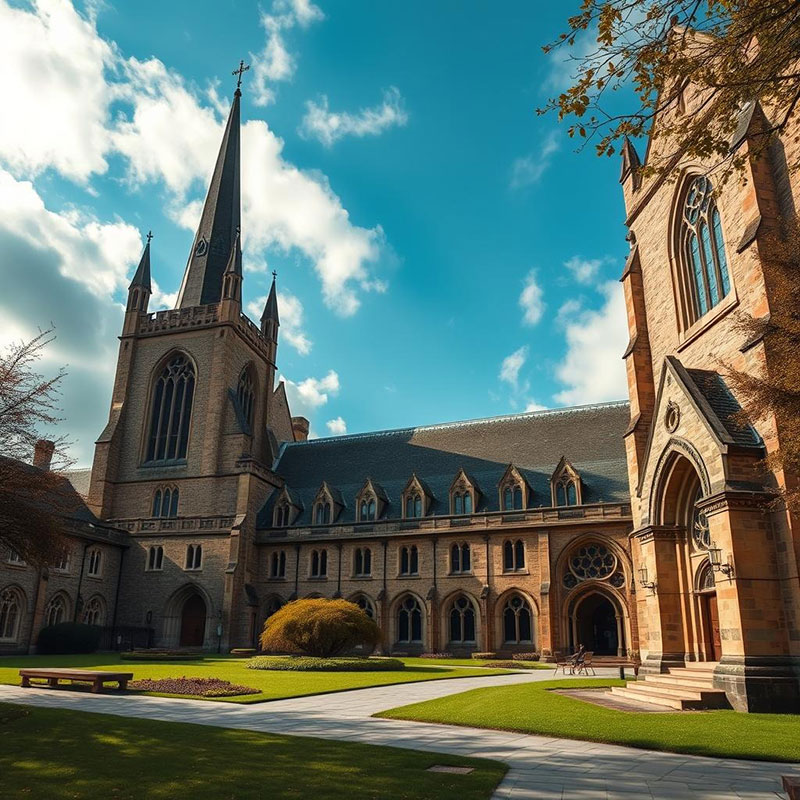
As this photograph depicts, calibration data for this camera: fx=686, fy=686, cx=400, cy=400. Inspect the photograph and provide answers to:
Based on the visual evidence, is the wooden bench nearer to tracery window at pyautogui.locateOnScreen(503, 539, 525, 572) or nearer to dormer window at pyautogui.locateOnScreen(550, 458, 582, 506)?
tracery window at pyautogui.locateOnScreen(503, 539, 525, 572)

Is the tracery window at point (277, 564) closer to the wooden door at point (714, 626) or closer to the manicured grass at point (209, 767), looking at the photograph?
the wooden door at point (714, 626)

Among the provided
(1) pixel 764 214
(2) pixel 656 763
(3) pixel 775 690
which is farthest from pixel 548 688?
(1) pixel 764 214

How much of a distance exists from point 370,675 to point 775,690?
13911 mm

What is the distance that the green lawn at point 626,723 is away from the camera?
10664mm

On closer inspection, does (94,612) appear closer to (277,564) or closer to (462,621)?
(277,564)

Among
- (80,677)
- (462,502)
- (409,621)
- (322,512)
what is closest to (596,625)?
(462,502)

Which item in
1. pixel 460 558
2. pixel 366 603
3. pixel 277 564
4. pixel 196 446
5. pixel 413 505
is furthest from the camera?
pixel 196 446

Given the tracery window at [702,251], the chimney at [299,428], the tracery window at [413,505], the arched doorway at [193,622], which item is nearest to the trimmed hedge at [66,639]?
the arched doorway at [193,622]

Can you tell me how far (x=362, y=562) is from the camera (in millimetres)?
41812

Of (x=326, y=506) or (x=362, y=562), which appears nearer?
(x=362, y=562)

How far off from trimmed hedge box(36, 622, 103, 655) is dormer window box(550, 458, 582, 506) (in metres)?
26.4

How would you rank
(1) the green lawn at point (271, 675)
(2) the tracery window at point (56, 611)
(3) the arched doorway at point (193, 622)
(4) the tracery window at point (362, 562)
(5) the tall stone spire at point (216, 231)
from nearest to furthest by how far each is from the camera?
1. (1) the green lawn at point (271, 675)
2. (2) the tracery window at point (56, 611)
3. (4) the tracery window at point (362, 562)
4. (3) the arched doorway at point (193, 622)
5. (5) the tall stone spire at point (216, 231)

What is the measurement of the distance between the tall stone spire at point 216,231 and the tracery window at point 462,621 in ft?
93.9

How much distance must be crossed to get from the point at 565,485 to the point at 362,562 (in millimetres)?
13072
